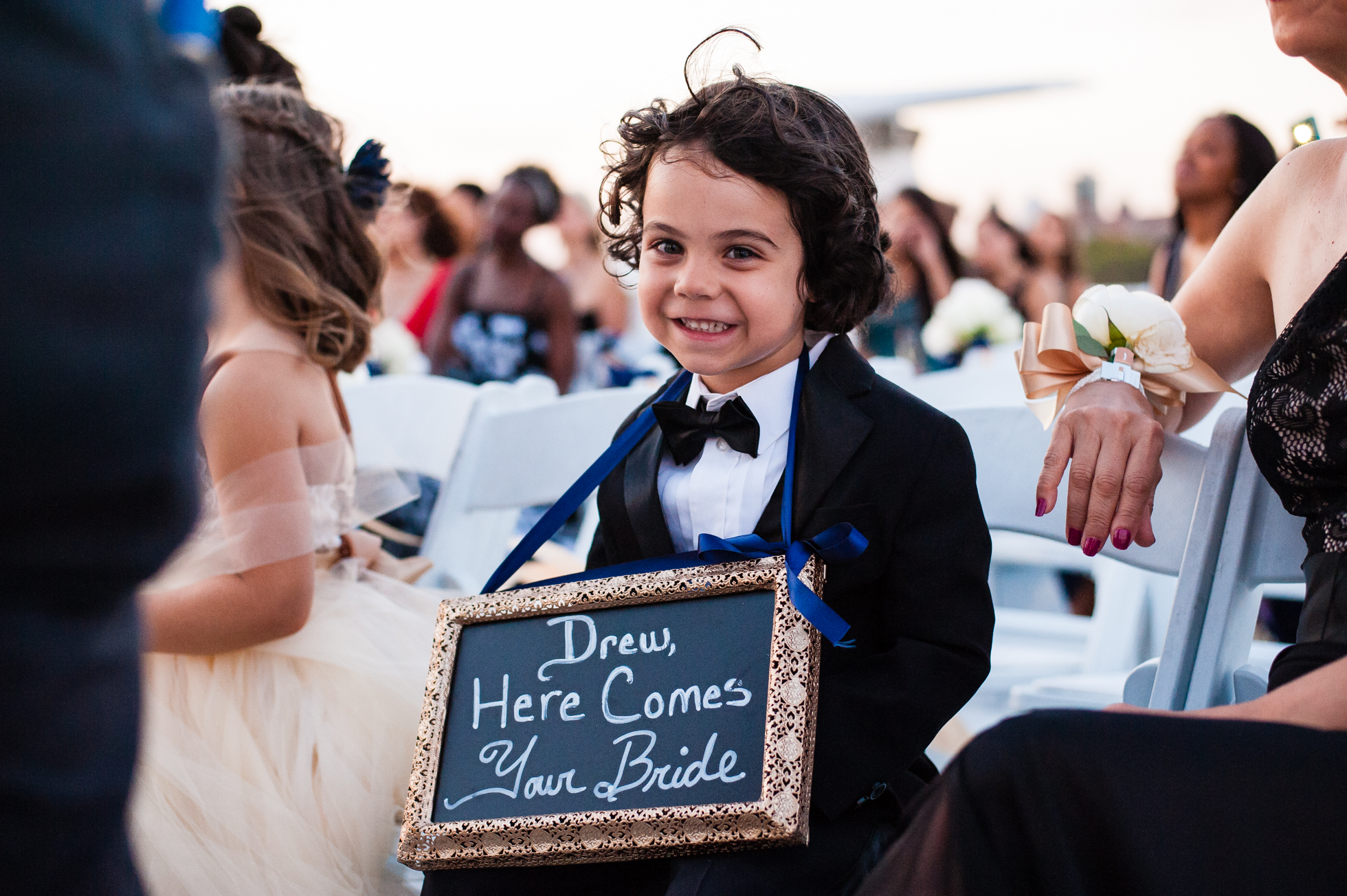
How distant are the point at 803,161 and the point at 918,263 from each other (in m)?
4.83

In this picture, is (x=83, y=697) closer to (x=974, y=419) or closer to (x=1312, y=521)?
(x=1312, y=521)

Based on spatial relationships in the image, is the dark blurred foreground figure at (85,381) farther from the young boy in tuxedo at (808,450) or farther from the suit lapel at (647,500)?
the suit lapel at (647,500)

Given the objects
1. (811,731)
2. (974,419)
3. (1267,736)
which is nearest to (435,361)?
(974,419)

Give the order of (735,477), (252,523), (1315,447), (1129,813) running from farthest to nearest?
(252,523), (735,477), (1315,447), (1129,813)

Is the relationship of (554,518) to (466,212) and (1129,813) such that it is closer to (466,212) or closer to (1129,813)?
(1129,813)

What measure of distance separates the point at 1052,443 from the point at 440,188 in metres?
6.75

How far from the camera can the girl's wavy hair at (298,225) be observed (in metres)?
1.99

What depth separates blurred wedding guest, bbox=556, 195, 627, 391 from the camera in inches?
245

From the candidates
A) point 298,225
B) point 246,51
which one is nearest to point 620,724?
point 298,225

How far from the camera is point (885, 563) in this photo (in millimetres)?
1424

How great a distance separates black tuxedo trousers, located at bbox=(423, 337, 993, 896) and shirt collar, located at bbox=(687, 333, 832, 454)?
3 cm

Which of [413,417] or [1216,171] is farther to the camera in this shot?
[1216,171]

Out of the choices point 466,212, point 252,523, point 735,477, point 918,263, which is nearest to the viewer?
point 735,477

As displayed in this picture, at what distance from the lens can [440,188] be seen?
24.8 ft
